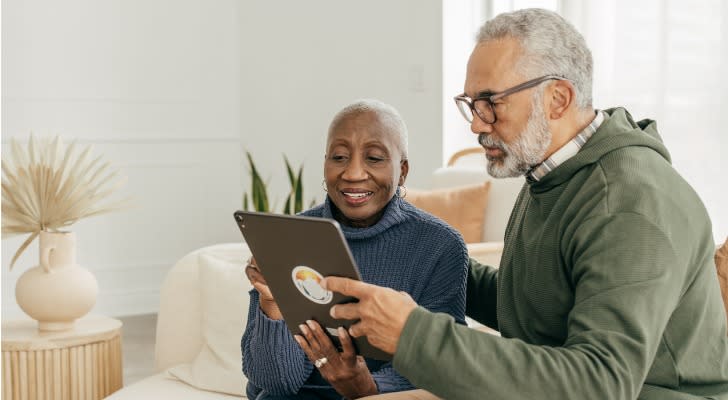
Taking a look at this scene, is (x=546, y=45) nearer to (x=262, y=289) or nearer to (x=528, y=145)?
(x=528, y=145)

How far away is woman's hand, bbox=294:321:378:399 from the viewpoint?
1.53 meters

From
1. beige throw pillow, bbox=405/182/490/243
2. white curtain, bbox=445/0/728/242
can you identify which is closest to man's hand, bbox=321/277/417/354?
beige throw pillow, bbox=405/182/490/243

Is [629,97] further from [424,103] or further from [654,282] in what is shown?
[654,282]

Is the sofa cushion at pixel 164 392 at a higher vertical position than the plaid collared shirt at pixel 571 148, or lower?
lower

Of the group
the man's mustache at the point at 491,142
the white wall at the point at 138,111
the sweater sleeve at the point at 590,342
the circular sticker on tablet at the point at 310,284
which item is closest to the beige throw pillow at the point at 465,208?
the man's mustache at the point at 491,142

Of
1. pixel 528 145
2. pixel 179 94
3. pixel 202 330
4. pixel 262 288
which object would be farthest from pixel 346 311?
pixel 179 94

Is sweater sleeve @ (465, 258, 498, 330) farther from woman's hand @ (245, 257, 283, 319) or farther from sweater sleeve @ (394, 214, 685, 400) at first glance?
sweater sleeve @ (394, 214, 685, 400)

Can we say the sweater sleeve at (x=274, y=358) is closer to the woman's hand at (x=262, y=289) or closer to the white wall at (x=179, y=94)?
the woman's hand at (x=262, y=289)

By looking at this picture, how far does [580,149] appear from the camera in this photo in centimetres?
153

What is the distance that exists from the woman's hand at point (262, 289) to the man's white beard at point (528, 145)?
472 millimetres

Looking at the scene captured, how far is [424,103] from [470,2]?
0.55 m

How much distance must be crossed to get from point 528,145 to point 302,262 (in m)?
0.42

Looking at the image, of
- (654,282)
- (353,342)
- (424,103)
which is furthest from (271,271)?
(424,103)

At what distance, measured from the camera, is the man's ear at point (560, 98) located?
59.2 inches
